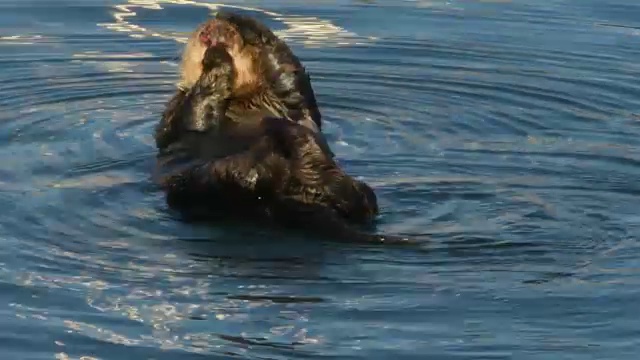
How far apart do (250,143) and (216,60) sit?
2.44 feet

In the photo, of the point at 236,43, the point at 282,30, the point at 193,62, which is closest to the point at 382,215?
the point at 236,43

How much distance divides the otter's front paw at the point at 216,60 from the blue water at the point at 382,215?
560 millimetres

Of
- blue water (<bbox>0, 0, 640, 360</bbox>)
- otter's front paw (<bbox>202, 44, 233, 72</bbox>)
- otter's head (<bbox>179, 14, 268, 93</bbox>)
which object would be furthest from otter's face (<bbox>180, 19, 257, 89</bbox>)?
blue water (<bbox>0, 0, 640, 360</bbox>)

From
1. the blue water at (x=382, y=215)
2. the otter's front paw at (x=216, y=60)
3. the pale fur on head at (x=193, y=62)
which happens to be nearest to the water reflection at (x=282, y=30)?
the blue water at (x=382, y=215)

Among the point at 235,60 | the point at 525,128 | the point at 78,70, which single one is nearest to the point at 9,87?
the point at 78,70

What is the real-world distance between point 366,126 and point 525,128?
83 cm

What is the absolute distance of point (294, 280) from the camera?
19.0ft

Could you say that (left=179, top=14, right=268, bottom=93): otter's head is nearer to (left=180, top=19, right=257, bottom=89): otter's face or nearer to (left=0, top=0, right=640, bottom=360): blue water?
(left=180, top=19, right=257, bottom=89): otter's face

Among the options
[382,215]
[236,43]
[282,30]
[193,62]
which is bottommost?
[382,215]

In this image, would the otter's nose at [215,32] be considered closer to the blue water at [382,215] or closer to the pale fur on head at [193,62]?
the pale fur on head at [193,62]

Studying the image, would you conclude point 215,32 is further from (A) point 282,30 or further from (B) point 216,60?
(A) point 282,30

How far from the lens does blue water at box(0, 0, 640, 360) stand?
534 centimetres

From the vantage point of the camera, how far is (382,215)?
6.56 meters

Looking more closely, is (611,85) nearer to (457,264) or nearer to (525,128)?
(525,128)
